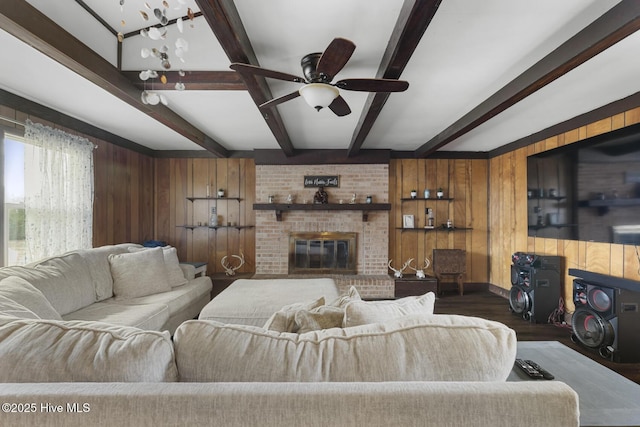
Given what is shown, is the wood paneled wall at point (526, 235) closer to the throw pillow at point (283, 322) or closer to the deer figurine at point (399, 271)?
the deer figurine at point (399, 271)

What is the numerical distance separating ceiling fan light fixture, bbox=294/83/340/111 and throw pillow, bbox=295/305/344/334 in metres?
1.38

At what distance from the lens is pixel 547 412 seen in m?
0.64

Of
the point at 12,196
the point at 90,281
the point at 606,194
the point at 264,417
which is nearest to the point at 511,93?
the point at 606,194

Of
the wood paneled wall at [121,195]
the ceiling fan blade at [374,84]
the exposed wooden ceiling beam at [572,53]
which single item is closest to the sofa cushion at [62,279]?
the wood paneled wall at [121,195]

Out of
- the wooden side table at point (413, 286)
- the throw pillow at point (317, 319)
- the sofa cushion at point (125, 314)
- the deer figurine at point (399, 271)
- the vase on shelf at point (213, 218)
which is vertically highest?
the vase on shelf at point (213, 218)

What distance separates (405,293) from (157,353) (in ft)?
13.0

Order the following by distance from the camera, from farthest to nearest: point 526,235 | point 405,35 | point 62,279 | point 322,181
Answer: point 322,181 < point 526,235 < point 62,279 < point 405,35

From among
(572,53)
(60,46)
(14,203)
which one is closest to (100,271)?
(14,203)

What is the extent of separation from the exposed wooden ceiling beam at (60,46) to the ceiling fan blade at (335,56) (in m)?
1.52

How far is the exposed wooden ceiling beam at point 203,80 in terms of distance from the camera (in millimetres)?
2129

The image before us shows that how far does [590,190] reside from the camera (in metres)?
2.80

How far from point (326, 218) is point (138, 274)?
2704mm

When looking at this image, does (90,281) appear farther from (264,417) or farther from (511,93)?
(511,93)

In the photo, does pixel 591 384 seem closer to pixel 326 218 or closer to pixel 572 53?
pixel 572 53
